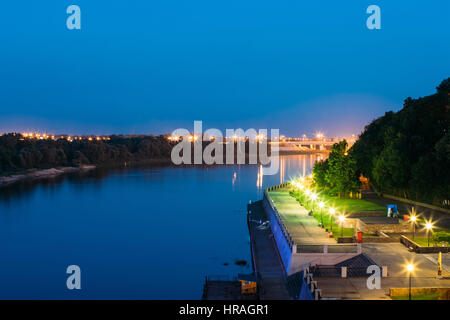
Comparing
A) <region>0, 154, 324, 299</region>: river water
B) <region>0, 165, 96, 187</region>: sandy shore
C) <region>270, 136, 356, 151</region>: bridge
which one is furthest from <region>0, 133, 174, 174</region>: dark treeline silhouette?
<region>270, 136, 356, 151</region>: bridge

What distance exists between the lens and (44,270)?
25.4m

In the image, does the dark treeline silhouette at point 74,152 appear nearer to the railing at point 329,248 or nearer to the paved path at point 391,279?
the railing at point 329,248

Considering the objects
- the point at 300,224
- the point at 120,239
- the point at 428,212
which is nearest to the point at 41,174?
the point at 120,239

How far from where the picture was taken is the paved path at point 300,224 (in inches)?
818

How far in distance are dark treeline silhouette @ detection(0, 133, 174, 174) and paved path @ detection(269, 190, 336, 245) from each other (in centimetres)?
6495

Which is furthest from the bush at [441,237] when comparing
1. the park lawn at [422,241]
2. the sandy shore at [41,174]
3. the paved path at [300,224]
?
the sandy shore at [41,174]

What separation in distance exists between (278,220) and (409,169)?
1177 centimetres

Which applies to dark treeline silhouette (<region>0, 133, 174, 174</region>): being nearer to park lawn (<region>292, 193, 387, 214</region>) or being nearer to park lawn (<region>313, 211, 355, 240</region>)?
park lawn (<region>292, 193, 387, 214</region>)

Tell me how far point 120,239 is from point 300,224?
15408 mm

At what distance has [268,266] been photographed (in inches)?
811

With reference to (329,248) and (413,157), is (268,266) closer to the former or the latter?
(329,248)

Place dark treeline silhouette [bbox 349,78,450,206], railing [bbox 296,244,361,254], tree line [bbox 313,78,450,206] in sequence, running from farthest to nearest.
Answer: tree line [bbox 313,78,450,206]
dark treeline silhouette [bbox 349,78,450,206]
railing [bbox 296,244,361,254]

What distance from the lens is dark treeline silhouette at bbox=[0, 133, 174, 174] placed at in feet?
280
